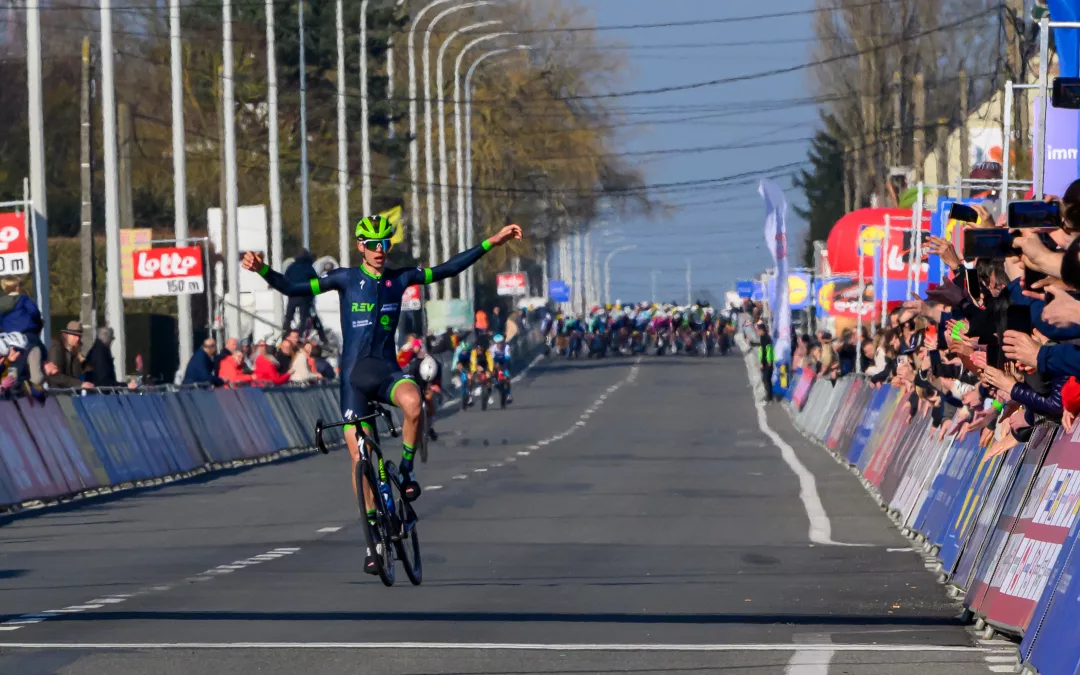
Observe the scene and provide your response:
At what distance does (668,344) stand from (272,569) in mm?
78179

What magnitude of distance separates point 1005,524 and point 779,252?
134ft

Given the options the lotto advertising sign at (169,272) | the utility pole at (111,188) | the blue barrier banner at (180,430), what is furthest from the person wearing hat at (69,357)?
the lotto advertising sign at (169,272)

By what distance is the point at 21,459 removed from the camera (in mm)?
20531

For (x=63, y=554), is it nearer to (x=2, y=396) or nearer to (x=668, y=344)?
(x=2, y=396)

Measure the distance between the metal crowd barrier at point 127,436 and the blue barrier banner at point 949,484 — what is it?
8.22m

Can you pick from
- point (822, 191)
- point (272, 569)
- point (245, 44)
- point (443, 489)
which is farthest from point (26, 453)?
point (822, 191)

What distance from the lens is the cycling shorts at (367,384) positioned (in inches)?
494

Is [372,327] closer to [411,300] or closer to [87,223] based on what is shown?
[87,223]

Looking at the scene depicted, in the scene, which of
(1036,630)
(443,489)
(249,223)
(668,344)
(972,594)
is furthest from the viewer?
(668,344)

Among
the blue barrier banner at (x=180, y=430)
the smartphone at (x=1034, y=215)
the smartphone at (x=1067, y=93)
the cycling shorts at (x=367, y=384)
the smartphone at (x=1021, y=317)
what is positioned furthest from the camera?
the blue barrier banner at (x=180, y=430)

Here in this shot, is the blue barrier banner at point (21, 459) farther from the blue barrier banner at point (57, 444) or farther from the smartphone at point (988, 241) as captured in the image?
the smartphone at point (988, 241)

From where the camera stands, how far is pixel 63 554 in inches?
619

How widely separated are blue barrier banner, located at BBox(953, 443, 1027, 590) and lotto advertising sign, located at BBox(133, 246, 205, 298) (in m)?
23.2

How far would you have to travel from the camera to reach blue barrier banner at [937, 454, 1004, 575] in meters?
13.1
